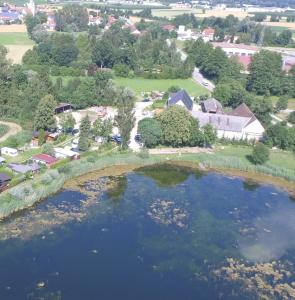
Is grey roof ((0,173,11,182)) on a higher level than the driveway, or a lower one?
higher

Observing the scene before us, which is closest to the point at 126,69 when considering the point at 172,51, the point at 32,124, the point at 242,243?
the point at 172,51

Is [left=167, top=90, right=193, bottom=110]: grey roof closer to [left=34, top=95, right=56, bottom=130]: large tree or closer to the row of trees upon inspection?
the row of trees

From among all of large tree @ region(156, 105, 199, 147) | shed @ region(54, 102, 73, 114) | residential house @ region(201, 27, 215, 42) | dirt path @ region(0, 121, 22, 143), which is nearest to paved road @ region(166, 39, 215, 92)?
shed @ region(54, 102, 73, 114)

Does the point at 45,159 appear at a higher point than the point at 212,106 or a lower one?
higher

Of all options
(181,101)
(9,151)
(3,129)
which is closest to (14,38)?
(3,129)

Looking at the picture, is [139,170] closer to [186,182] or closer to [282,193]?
[186,182]

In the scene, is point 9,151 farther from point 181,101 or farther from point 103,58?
point 103,58
